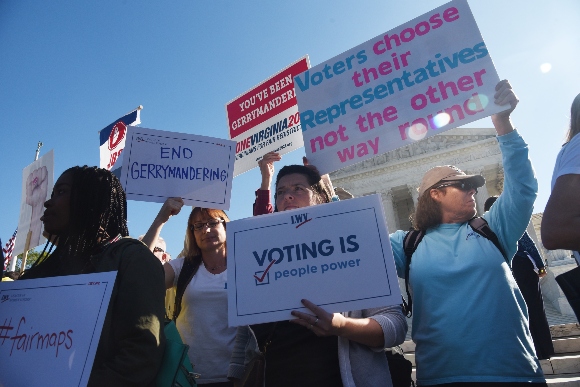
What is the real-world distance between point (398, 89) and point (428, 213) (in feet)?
2.64

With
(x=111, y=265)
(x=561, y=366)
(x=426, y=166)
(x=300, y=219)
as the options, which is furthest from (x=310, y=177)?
(x=426, y=166)

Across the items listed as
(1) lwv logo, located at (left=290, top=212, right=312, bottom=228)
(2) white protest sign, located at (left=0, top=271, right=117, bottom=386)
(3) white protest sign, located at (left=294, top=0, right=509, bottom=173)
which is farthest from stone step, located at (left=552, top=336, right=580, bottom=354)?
(2) white protest sign, located at (left=0, top=271, right=117, bottom=386)

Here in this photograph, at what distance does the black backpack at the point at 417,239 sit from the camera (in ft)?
6.86

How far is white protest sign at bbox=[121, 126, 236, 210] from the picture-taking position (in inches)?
106

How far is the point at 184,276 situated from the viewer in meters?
2.66

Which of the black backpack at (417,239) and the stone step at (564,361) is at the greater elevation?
the black backpack at (417,239)

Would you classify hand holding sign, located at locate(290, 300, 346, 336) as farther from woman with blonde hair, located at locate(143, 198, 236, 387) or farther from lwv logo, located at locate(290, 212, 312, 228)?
woman with blonde hair, located at locate(143, 198, 236, 387)

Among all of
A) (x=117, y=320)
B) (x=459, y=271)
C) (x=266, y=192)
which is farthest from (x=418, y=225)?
(x=117, y=320)

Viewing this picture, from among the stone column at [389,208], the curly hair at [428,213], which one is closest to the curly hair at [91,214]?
the curly hair at [428,213]

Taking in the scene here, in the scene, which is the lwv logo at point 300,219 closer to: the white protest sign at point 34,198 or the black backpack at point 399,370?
the black backpack at point 399,370

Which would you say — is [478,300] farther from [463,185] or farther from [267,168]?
[267,168]

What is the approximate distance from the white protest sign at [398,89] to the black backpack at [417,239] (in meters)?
0.55

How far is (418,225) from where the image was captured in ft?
8.10

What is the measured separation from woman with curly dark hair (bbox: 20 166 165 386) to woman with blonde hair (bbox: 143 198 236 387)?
2.18 ft
